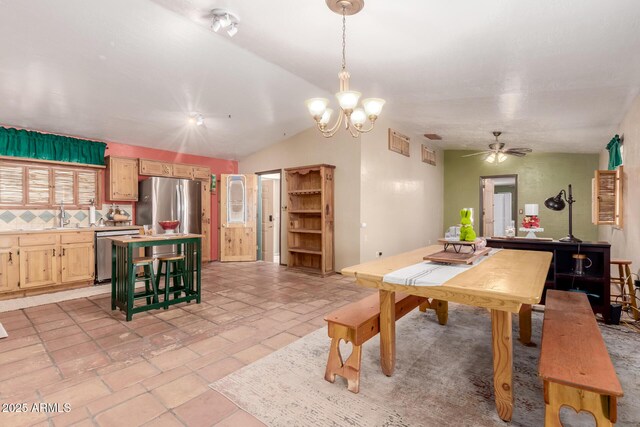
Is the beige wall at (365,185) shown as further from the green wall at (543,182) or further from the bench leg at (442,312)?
the bench leg at (442,312)

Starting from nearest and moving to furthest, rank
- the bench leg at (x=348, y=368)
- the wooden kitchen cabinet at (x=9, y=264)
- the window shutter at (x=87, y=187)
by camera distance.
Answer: the bench leg at (x=348, y=368), the wooden kitchen cabinet at (x=9, y=264), the window shutter at (x=87, y=187)

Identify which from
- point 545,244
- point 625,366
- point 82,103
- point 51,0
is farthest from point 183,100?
point 625,366

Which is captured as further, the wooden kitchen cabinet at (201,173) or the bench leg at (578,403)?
the wooden kitchen cabinet at (201,173)

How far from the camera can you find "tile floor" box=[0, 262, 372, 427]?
1.89 meters

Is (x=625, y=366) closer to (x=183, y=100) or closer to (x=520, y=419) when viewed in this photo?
(x=520, y=419)

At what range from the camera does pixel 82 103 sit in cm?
427

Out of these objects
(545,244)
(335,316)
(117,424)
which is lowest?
(117,424)

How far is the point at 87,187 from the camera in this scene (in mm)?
5363

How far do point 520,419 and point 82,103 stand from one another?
568 centimetres

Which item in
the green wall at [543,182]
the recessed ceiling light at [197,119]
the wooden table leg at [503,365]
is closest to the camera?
the wooden table leg at [503,365]

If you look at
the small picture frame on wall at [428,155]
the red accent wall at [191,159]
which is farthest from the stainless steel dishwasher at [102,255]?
the small picture frame on wall at [428,155]

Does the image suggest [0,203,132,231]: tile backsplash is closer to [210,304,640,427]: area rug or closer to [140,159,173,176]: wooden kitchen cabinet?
[140,159,173,176]: wooden kitchen cabinet

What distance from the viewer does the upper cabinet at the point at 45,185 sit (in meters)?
4.62

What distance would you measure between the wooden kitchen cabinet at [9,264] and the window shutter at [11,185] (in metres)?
0.80
